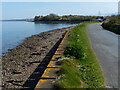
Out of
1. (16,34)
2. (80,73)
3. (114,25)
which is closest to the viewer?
(80,73)

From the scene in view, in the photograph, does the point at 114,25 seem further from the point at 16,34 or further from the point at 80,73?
the point at 16,34

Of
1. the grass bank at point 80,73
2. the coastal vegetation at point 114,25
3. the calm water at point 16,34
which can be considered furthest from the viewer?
the calm water at point 16,34

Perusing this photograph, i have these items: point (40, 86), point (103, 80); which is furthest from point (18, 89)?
point (103, 80)

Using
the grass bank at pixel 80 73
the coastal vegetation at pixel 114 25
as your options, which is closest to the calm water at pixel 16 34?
the coastal vegetation at pixel 114 25

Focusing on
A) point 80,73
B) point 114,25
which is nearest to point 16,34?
point 114,25

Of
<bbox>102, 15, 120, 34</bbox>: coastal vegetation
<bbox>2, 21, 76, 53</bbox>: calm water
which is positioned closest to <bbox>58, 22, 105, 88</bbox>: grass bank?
<bbox>2, 21, 76, 53</bbox>: calm water

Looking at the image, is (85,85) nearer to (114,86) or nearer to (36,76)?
(114,86)

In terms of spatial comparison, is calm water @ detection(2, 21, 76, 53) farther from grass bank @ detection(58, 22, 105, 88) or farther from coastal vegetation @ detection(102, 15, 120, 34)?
grass bank @ detection(58, 22, 105, 88)

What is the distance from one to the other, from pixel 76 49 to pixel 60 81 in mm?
4659

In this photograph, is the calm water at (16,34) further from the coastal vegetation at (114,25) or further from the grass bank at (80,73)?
the grass bank at (80,73)

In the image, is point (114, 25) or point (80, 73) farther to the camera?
point (114, 25)

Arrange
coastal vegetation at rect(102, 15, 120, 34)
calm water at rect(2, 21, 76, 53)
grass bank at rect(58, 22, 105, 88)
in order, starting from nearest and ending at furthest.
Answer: grass bank at rect(58, 22, 105, 88) → coastal vegetation at rect(102, 15, 120, 34) → calm water at rect(2, 21, 76, 53)

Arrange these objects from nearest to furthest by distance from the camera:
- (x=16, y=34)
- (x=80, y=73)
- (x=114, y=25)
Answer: (x=80, y=73), (x=114, y=25), (x=16, y=34)

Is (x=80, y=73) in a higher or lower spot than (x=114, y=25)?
lower
